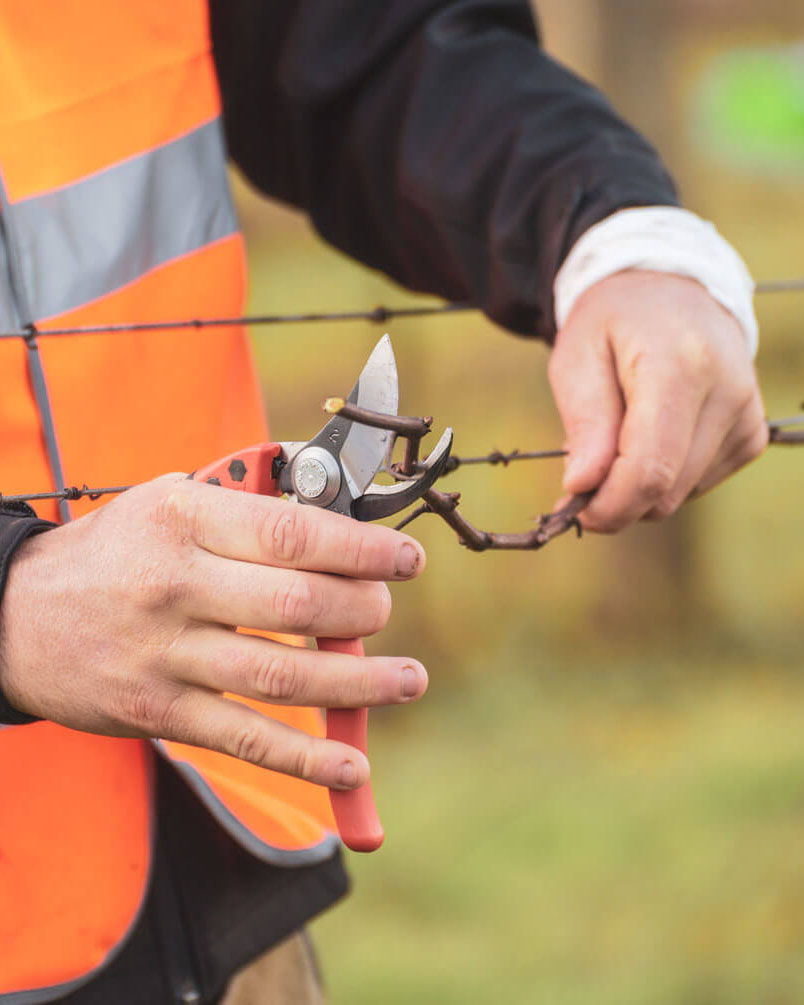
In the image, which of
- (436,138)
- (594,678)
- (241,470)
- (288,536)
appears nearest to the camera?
(288,536)

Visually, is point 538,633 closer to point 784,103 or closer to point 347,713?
point 784,103

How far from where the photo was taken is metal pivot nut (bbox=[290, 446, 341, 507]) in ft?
2.96

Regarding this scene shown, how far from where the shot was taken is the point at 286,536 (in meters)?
0.83

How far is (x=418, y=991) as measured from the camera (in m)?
2.92

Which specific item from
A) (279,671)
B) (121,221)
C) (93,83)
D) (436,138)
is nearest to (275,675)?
(279,671)

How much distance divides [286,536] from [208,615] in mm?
77

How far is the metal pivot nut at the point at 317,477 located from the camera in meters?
0.90

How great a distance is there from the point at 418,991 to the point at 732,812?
1112 millimetres

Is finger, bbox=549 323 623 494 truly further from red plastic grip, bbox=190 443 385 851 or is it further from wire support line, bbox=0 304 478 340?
red plastic grip, bbox=190 443 385 851

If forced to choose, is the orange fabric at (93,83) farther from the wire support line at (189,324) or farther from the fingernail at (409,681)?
the fingernail at (409,681)

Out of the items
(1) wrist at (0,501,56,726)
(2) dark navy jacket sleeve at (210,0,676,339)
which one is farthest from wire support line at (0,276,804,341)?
(1) wrist at (0,501,56,726)

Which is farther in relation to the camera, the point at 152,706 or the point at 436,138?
the point at 436,138

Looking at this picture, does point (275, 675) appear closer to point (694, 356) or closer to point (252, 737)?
point (252, 737)

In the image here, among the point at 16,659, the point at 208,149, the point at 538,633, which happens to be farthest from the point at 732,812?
the point at 16,659
